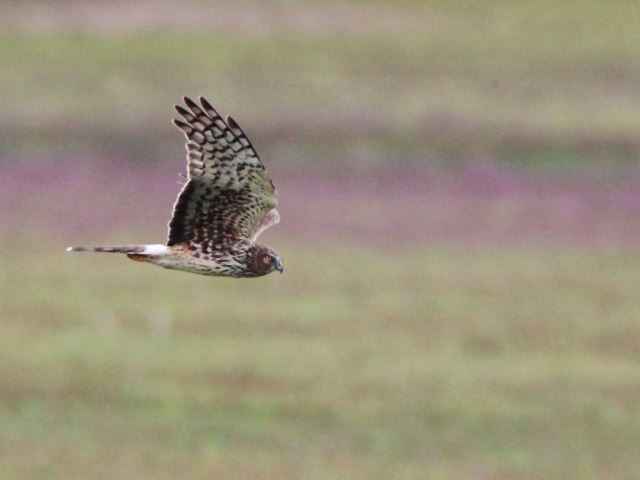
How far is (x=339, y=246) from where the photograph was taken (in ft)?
89.9

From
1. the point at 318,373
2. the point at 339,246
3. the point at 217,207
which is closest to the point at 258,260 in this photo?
the point at 217,207

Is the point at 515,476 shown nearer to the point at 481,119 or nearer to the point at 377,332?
the point at 377,332

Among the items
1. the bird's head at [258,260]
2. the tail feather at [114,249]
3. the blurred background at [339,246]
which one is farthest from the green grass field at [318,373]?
the tail feather at [114,249]

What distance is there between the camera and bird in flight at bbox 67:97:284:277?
23.9 feet

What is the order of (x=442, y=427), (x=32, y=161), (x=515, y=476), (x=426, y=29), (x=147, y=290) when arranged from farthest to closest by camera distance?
(x=426, y=29)
(x=32, y=161)
(x=147, y=290)
(x=442, y=427)
(x=515, y=476)

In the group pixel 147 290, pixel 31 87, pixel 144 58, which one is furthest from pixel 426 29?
pixel 147 290

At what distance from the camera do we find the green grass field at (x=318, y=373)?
16984mm

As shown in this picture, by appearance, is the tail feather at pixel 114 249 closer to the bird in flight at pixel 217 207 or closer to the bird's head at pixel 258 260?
the bird in flight at pixel 217 207

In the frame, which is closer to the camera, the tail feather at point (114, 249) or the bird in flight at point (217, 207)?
the tail feather at point (114, 249)

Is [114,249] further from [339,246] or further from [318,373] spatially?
[339,246]

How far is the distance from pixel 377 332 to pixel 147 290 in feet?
10.8

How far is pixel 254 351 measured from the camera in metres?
20.0

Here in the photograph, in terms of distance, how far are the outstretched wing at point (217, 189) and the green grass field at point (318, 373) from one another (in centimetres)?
893

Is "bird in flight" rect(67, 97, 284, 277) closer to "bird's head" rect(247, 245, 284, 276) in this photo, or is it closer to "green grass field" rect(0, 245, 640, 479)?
"bird's head" rect(247, 245, 284, 276)
